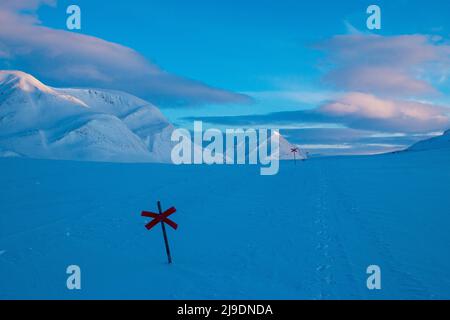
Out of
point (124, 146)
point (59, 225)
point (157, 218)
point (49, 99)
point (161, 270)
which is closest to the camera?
point (161, 270)

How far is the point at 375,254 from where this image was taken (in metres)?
8.24

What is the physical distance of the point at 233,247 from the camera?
30.1 feet

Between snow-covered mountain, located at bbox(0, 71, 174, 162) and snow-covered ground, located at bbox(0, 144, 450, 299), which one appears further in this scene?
snow-covered mountain, located at bbox(0, 71, 174, 162)

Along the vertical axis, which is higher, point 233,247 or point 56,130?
point 56,130

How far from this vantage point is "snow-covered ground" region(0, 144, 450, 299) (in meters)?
6.59

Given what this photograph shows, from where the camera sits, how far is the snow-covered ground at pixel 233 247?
659 centimetres

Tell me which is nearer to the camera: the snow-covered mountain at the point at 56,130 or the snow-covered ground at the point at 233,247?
the snow-covered ground at the point at 233,247

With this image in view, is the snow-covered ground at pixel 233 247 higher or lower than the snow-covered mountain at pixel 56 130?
lower

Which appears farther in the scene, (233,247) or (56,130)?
(56,130)

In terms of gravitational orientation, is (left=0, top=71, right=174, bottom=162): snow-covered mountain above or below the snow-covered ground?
above

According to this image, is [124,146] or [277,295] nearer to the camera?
[277,295]
